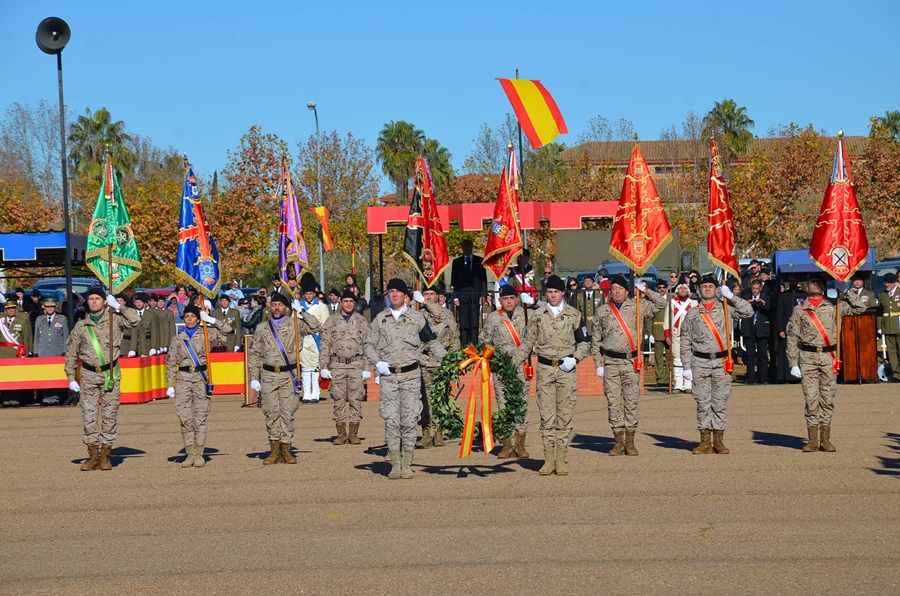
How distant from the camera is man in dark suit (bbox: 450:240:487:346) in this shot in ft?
68.9

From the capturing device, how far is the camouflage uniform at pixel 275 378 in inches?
535

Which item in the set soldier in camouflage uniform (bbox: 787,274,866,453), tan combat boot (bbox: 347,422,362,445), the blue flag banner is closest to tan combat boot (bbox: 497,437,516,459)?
tan combat boot (bbox: 347,422,362,445)

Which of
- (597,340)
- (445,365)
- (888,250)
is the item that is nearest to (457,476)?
(445,365)

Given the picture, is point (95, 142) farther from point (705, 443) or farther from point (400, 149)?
point (705, 443)

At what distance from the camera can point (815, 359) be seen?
527 inches

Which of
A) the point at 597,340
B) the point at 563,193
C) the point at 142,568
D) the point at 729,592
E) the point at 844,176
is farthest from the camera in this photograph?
the point at 563,193

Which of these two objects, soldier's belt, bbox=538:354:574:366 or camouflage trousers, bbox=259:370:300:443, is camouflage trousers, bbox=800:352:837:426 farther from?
camouflage trousers, bbox=259:370:300:443

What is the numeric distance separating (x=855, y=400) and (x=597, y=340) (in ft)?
21.5

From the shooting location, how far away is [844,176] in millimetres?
15539

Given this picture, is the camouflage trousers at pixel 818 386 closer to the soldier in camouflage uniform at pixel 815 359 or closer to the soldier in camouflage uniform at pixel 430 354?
the soldier in camouflage uniform at pixel 815 359

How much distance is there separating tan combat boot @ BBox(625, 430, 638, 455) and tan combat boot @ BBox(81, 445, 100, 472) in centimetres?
644

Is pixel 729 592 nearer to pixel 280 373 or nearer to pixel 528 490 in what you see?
pixel 528 490

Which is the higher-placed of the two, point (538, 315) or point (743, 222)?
point (743, 222)

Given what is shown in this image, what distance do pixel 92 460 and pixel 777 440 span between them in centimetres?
860
